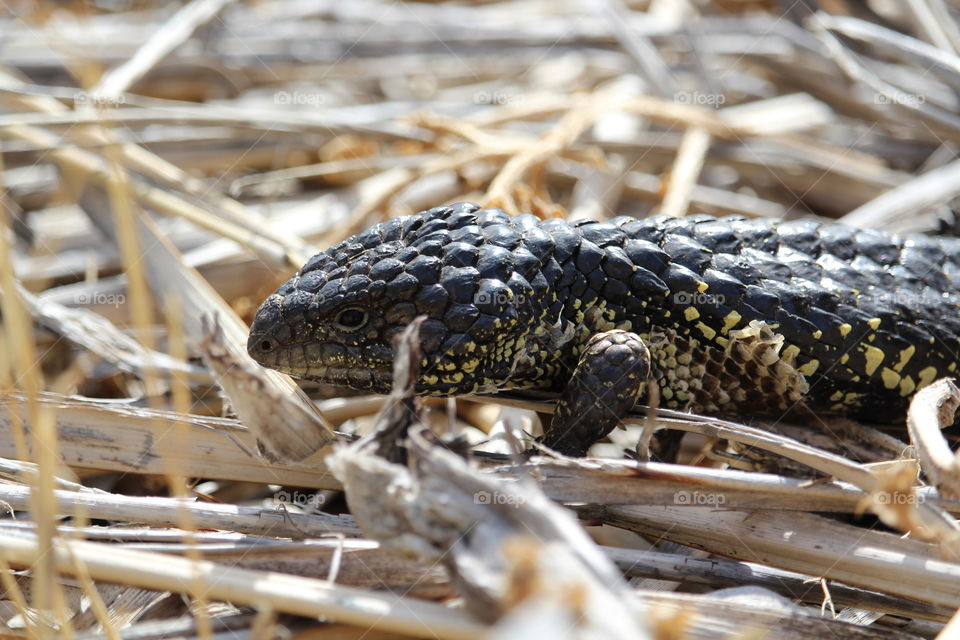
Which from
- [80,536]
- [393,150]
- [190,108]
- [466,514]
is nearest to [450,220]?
[466,514]

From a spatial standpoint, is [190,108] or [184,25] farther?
[184,25]

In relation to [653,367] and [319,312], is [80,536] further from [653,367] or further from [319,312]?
[653,367]
